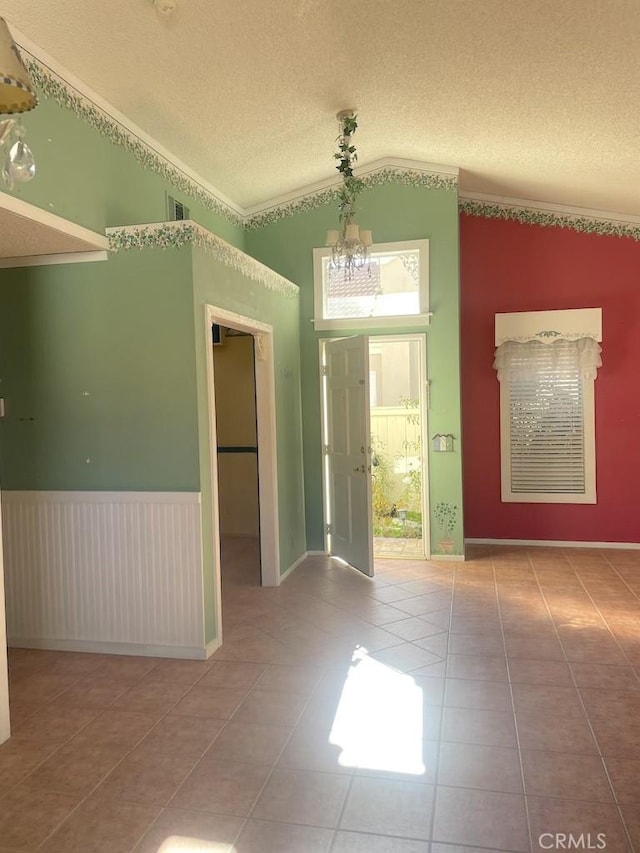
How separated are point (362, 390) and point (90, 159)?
251 centimetres

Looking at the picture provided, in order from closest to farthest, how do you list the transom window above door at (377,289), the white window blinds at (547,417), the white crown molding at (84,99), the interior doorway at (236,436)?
1. the white crown molding at (84,99)
2. the transom window above door at (377,289)
3. the white window blinds at (547,417)
4. the interior doorway at (236,436)

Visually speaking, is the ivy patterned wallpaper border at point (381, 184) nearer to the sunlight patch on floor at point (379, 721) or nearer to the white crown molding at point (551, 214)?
the white crown molding at point (551, 214)

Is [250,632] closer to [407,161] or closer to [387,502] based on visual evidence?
[387,502]

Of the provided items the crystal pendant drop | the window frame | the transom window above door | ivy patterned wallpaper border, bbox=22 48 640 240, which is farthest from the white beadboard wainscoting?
the window frame

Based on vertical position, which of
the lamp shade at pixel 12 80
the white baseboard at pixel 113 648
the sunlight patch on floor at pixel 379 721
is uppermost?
the lamp shade at pixel 12 80

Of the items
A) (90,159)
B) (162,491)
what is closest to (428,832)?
(162,491)

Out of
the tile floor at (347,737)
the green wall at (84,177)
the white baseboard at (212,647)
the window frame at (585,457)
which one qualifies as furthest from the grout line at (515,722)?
the green wall at (84,177)

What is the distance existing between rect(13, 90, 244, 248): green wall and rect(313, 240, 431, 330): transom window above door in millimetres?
1767

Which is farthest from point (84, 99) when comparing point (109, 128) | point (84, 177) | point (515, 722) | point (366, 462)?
point (515, 722)

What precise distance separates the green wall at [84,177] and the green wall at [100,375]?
1.15 ft

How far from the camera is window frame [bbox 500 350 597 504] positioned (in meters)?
5.70

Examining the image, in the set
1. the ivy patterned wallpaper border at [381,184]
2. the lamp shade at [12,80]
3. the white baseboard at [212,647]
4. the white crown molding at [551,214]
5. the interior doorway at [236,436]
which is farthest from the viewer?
the interior doorway at [236,436]

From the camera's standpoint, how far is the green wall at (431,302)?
5371 millimetres

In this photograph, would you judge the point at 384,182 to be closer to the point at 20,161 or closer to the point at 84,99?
the point at 84,99
